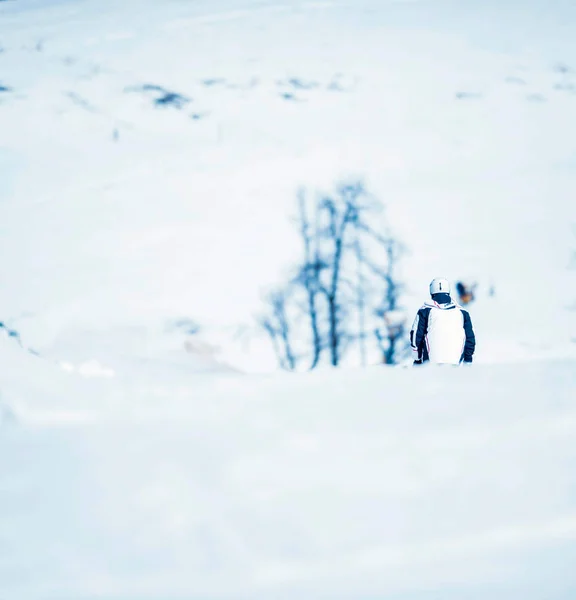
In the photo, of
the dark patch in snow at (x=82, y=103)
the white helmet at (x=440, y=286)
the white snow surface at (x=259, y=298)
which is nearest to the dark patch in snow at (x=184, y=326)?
the white snow surface at (x=259, y=298)

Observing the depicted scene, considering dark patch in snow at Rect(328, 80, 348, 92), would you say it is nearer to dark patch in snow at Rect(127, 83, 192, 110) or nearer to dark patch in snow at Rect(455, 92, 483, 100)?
dark patch in snow at Rect(455, 92, 483, 100)

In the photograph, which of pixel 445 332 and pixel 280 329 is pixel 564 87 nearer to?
pixel 280 329

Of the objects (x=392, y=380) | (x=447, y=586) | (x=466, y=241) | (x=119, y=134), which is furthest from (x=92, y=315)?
(x=447, y=586)

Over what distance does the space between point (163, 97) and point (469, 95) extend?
18.7ft

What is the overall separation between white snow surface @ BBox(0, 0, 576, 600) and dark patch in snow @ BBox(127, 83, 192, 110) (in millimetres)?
90

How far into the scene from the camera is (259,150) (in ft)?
38.1

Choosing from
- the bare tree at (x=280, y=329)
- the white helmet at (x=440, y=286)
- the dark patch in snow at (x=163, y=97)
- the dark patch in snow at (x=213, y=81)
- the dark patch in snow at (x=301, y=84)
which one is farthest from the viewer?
the dark patch in snow at (x=301, y=84)

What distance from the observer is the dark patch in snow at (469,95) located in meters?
12.5

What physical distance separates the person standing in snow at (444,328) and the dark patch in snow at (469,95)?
10019mm

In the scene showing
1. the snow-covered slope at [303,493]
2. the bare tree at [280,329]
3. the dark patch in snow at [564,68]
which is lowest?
the bare tree at [280,329]

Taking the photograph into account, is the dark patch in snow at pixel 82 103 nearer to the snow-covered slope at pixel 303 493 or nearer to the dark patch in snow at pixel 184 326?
the dark patch in snow at pixel 184 326

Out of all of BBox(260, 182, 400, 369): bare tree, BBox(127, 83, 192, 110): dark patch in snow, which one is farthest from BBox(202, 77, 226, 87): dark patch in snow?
BBox(260, 182, 400, 369): bare tree

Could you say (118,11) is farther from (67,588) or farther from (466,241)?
(67,588)

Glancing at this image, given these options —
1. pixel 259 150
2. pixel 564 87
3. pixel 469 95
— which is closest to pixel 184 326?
pixel 259 150
